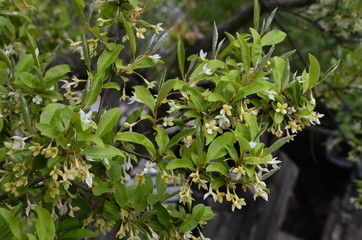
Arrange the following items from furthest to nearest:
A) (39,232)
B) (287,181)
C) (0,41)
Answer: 1. (287,181)
2. (0,41)
3. (39,232)

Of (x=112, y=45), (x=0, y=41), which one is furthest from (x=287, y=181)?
(x=112, y=45)

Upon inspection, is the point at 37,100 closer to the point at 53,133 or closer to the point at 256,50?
the point at 53,133

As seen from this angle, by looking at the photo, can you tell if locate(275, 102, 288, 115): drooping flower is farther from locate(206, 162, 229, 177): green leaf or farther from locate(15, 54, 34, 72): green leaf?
locate(15, 54, 34, 72): green leaf

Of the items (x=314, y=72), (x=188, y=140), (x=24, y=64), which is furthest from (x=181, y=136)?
(x=24, y=64)

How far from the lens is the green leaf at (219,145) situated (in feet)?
3.79

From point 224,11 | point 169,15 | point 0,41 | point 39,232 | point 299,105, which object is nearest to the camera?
point 39,232

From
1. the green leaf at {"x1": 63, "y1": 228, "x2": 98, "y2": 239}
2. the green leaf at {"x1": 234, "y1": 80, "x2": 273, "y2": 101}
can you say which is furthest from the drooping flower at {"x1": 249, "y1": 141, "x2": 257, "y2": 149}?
the green leaf at {"x1": 63, "y1": 228, "x2": 98, "y2": 239}

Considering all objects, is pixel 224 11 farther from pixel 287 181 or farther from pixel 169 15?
pixel 287 181

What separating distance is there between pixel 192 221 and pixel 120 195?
7.7 inches

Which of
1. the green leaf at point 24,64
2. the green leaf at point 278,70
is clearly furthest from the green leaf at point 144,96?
the green leaf at point 24,64

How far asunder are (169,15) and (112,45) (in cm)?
352

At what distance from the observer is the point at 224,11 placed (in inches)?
214

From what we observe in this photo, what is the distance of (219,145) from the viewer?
1.16 meters

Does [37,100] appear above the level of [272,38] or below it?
below
